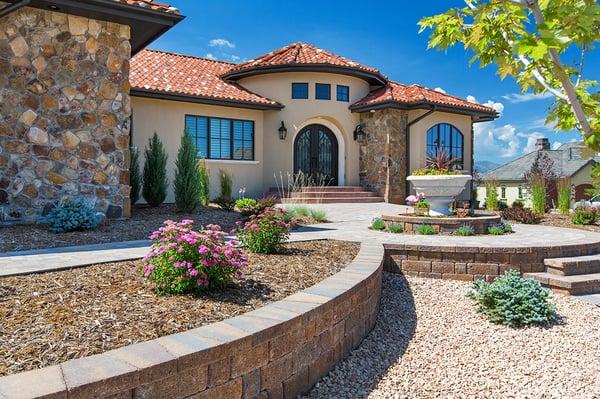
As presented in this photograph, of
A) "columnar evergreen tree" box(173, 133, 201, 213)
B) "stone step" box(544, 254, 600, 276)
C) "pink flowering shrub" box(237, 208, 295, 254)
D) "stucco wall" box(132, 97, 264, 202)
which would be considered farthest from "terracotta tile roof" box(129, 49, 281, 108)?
"stone step" box(544, 254, 600, 276)

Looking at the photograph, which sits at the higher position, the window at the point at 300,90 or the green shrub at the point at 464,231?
the window at the point at 300,90

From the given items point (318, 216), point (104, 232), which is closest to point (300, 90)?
point (318, 216)

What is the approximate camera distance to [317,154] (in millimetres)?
15453

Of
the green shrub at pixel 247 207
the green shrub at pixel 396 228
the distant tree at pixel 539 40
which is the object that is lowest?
the green shrub at pixel 396 228

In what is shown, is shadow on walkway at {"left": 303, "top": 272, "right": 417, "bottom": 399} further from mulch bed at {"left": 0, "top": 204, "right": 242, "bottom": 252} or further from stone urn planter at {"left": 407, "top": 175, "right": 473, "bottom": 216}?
mulch bed at {"left": 0, "top": 204, "right": 242, "bottom": 252}

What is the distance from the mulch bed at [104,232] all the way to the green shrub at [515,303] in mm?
4469

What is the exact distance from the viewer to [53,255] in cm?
488

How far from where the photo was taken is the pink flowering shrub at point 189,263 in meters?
3.29

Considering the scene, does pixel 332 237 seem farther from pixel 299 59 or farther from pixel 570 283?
pixel 299 59

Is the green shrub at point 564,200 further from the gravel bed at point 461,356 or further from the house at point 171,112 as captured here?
the gravel bed at point 461,356

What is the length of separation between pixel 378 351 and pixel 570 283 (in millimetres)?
3298

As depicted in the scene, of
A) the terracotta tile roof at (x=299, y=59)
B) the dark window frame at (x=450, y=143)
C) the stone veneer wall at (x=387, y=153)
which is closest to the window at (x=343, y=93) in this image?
the terracotta tile roof at (x=299, y=59)

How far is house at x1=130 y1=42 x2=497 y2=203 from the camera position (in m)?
13.4

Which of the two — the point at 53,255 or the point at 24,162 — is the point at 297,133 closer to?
the point at 24,162
